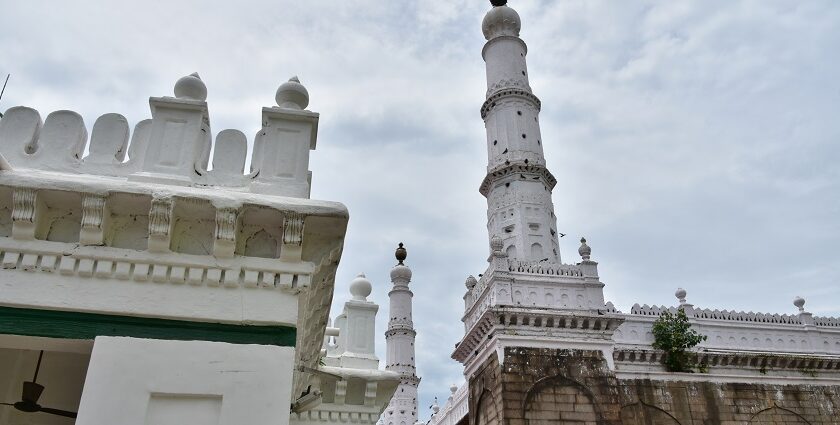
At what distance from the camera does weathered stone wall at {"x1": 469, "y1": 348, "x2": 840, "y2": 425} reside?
17.9 metres

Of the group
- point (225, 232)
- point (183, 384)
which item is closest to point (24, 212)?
point (225, 232)

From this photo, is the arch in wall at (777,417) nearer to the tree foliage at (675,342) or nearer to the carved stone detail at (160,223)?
the tree foliage at (675,342)

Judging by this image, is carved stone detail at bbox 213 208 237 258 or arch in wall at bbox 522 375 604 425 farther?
arch in wall at bbox 522 375 604 425

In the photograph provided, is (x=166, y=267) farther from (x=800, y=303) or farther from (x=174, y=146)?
(x=800, y=303)

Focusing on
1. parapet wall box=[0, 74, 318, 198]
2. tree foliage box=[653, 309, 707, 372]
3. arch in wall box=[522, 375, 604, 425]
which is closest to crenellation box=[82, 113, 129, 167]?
parapet wall box=[0, 74, 318, 198]

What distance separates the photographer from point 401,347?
34.6 metres

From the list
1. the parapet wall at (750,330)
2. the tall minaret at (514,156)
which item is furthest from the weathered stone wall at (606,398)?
the tall minaret at (514,156)

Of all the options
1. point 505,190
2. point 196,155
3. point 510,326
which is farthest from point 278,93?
point 505,190

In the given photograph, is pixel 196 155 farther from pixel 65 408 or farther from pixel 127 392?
pixel 65 408

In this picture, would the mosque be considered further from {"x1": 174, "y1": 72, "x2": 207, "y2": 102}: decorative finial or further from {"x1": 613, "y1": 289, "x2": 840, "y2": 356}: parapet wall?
{"x1": 613, "y1": 289, "x2": 840, "y2": 356}: parapet wall

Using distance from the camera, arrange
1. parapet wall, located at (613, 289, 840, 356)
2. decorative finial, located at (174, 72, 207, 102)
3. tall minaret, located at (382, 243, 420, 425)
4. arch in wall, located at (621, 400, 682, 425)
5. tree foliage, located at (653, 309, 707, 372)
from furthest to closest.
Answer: tall minaret, located at (382, 243, 420, 425)
parapet wall, located at (613, 289, 840, 356)
tree foliage, located at (653, 309, 707, 372)
arch in wall, located at (621, 400, 682, 425)
decorative finial, located at (174, 72, 207, 102)

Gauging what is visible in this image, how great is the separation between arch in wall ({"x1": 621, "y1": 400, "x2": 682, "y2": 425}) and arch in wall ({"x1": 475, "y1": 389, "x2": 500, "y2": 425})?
13.3ft

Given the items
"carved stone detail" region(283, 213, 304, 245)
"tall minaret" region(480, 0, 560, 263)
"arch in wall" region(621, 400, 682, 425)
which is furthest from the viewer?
"tall minaret" region(480, 0, 560, 263)

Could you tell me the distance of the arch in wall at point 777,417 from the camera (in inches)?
817
